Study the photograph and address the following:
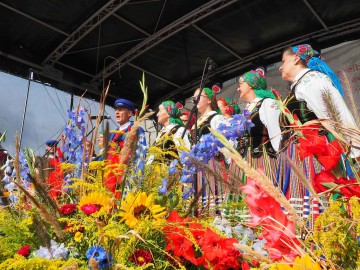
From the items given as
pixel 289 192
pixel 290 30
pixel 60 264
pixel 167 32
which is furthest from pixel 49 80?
pixel 60 264

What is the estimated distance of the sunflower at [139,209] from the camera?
1.78 feet

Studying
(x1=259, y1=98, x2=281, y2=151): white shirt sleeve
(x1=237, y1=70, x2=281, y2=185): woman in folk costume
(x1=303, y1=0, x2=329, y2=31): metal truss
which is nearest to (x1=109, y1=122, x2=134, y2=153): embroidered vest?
(x1=237, y1=70, x2=281, y2=185): woman in folk costume

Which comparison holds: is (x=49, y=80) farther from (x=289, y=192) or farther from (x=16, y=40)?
(x=289, y=192)

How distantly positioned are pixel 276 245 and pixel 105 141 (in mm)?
281

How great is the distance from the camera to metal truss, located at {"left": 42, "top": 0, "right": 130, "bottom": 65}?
480cm

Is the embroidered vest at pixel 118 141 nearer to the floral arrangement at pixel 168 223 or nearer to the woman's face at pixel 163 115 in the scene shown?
the floral arrangement at pixel 168 223

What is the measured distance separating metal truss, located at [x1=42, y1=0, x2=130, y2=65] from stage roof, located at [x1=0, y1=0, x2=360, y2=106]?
1cm

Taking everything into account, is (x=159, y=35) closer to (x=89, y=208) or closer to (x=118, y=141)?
(x=118, y=141)

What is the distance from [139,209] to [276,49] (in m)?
5.10

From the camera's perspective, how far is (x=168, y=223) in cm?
52

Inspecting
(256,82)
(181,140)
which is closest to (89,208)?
(181,140)

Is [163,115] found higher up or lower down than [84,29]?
lower down

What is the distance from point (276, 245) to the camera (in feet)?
1.35

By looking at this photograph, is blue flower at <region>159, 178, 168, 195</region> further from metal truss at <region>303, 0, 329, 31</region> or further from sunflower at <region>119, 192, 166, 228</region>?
metal truss at <region>303, 0, 329, 31</region>
